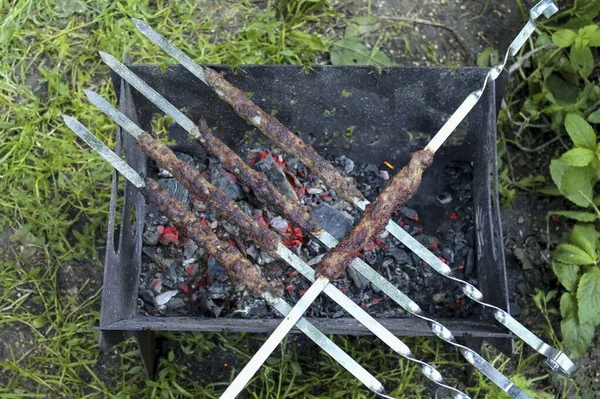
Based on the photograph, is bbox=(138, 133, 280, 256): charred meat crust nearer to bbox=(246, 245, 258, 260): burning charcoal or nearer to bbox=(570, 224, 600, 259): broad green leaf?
bbox=(246, 245, 258, 260): burning charcoal

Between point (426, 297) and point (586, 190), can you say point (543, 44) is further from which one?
point (426, 297)

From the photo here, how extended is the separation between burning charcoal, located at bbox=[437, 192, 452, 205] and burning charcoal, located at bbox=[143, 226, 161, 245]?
3.36ft

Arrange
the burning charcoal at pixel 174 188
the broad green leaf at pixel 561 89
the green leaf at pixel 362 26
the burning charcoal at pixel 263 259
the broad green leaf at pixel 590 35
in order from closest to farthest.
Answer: the burning charcoal at pixel 263 259
the burning charcoal at pixel 174 188
the broad green leaf at pixel 590 35
the broad green leaf at pixel 561 89
the green leaf at pixel 362 26

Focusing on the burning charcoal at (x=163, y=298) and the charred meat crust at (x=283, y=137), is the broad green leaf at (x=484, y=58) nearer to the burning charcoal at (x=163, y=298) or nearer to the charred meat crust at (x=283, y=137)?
the charred meat crust at (x=283, y=137)

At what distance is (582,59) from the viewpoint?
102 inches

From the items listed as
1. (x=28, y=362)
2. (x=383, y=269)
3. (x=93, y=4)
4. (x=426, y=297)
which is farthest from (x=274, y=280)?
(x=93, y=4)

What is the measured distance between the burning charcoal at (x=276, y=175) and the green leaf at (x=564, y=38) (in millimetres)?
1189

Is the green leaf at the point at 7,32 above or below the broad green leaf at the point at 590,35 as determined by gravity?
above

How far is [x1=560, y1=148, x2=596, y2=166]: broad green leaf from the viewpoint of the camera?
235 centimetres

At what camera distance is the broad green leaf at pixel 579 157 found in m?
2.35

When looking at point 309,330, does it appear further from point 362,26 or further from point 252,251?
point 362,26

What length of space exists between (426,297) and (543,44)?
47.9 inches

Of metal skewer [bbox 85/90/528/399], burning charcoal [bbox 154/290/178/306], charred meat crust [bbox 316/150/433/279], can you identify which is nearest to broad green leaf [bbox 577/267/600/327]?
metal skewer [bbox 85/90/528/399]

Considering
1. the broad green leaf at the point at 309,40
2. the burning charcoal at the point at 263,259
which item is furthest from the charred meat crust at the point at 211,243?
the broad green leaf at the point at 309,40
